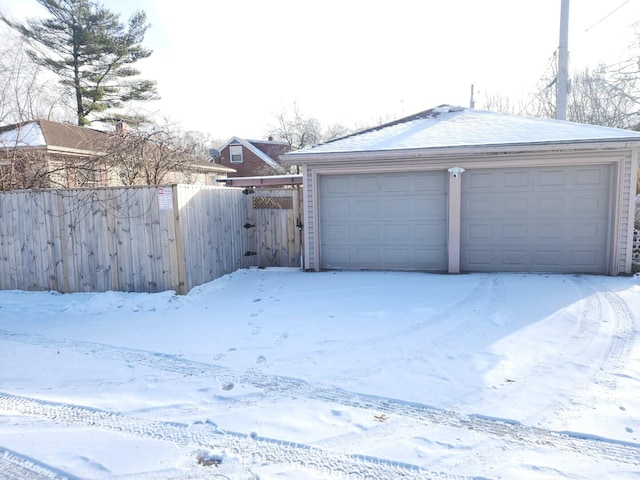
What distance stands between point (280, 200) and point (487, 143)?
14.3ft

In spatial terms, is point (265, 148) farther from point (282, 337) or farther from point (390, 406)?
point (390, 406)

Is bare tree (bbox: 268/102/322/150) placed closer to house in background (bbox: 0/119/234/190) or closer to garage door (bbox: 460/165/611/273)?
house in background (bbox: 0/119/234/190)

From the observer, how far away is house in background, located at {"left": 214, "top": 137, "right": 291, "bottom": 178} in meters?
27.9

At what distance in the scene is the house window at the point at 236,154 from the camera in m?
29.0

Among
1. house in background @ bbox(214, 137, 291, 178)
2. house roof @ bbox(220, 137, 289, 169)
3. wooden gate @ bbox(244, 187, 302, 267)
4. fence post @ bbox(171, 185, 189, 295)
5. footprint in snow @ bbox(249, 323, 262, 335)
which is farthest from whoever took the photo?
house roof @ bbox(220, 137, 289, 169)

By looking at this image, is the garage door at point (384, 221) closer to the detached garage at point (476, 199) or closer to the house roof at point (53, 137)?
the detached garage at point (476, 199)

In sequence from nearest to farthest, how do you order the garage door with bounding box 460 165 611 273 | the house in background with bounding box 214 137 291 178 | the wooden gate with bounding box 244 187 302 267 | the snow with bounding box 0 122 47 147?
the garage door with bounding box 460 165 611 273 < the wooden gate with bounding box 244 187 302 267 < the snow with bounding box 0 122 47 147 < the house in background with bounding box 214 137 291 178

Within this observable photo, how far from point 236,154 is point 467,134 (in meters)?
22.6

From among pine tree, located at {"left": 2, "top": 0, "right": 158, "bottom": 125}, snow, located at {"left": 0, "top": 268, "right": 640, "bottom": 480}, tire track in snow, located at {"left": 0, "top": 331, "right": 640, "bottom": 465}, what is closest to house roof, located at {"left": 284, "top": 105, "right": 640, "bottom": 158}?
snow, located at {"left": 0, "top": 268, "right": 640, "bottom": 480}

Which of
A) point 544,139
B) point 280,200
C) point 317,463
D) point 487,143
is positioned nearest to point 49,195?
point 280,200

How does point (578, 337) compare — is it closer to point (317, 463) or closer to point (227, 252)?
point (317, 463)

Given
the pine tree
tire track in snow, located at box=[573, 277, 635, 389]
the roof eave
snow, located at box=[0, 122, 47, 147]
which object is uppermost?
the pine tree

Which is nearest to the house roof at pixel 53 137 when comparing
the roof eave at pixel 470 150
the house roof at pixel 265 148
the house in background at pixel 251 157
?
the roof eave at pixel 470 150

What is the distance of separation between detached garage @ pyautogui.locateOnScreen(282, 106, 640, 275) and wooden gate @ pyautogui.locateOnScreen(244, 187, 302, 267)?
21.3 inches
